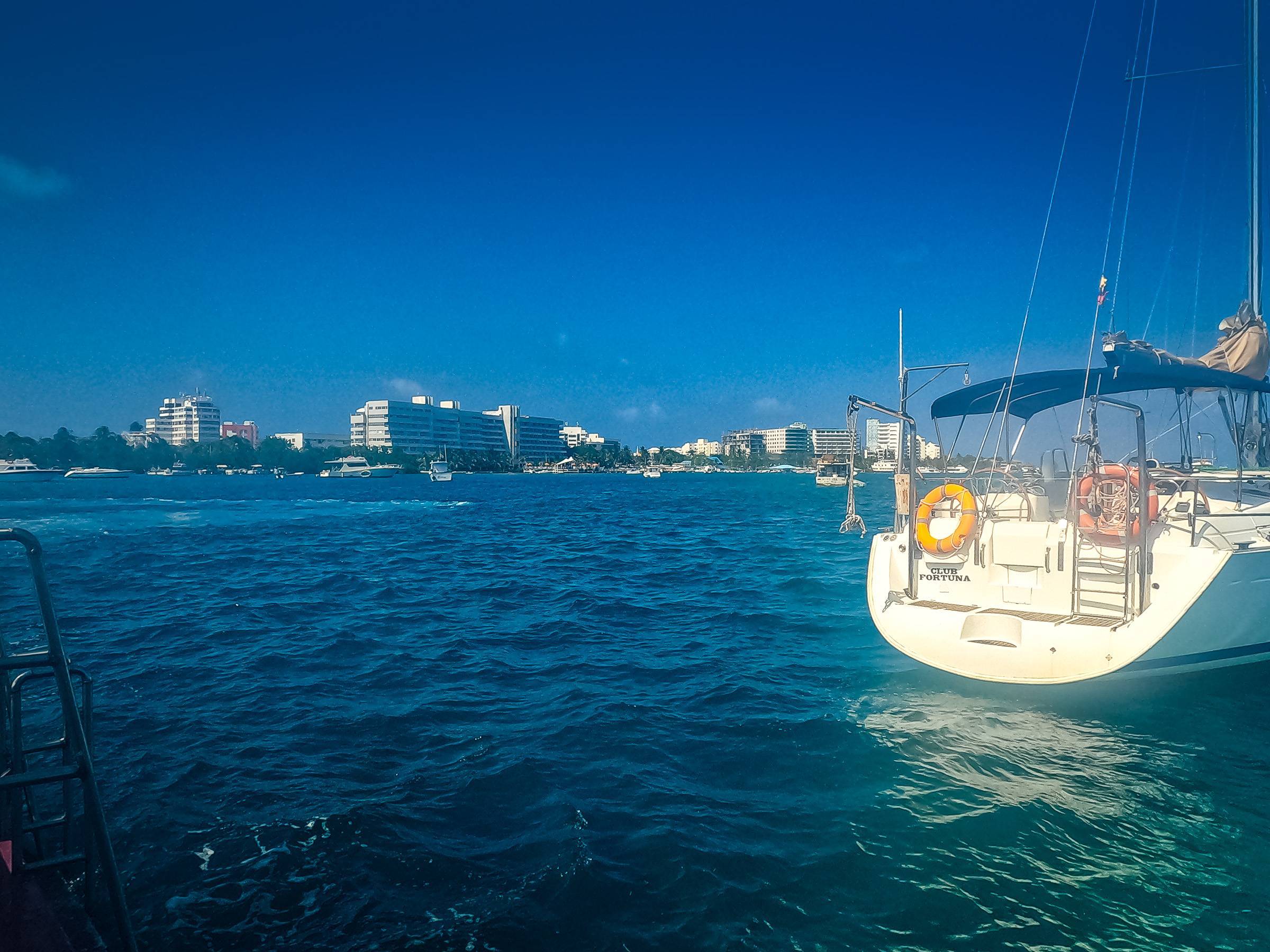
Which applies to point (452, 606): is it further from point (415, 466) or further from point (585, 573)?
point (415, 466)

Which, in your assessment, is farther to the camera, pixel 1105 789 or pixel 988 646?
pixel 988 646

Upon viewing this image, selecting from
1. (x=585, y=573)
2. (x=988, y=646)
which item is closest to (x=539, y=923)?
(x=988, y=646)

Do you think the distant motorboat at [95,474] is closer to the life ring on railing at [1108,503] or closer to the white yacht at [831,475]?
the white yacht at [831,475]

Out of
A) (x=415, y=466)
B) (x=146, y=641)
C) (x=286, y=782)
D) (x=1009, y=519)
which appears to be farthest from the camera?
(x=415, y=466)

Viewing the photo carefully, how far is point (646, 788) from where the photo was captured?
23.1 ft

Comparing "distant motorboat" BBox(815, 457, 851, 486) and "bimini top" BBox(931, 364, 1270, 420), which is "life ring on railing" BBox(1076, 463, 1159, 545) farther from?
"distant motorboat" BBox(815, 457, 851, 486)

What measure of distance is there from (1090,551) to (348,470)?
152204 millimetres

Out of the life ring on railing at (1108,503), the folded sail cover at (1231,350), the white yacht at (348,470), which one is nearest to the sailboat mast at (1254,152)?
the folded sail cover at (1231,350)

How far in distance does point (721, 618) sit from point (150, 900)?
1110 centimetres

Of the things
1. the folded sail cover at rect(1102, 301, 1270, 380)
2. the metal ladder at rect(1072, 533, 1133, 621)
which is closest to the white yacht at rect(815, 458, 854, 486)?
the folded sail cover at rect(1102, 301, 1270, 380)

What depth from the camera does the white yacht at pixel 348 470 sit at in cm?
14500

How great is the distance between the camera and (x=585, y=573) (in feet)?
70.5

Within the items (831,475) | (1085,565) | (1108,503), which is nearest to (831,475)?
(831,475)

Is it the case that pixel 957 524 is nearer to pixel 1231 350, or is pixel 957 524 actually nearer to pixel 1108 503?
pixel 1108 503
